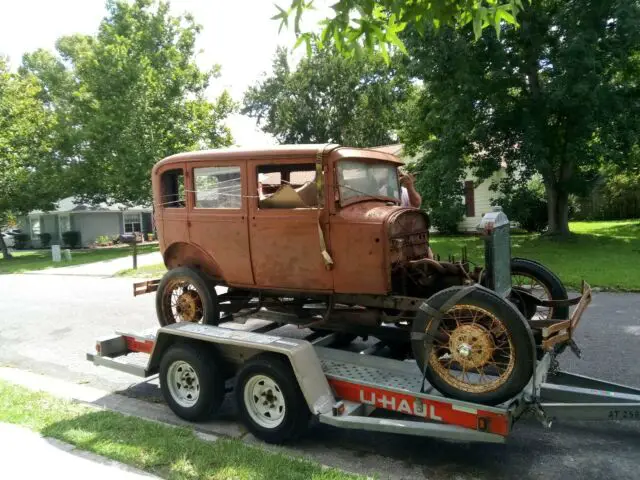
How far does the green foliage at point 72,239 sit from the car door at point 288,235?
118ft

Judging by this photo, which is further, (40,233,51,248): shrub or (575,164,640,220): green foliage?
(40,233,51,248): shrub

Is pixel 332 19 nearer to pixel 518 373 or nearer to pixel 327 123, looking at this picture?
pixel 518 373

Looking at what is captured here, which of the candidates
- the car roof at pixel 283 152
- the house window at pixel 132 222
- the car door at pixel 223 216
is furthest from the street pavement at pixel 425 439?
the house window at pixel 132 222

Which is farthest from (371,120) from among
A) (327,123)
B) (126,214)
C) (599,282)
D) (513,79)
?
(599,282)

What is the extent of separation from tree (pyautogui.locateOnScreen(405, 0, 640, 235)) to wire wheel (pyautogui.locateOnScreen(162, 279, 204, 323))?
11.7 metres

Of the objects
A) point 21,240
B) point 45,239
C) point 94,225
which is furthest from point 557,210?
point 21,240

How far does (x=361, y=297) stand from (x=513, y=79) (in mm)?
15315

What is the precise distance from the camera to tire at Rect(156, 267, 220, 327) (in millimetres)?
5488

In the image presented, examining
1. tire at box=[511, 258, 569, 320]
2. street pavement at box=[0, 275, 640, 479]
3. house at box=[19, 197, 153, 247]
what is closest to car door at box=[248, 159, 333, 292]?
street pavement at box=[0, 275, 640, 479]

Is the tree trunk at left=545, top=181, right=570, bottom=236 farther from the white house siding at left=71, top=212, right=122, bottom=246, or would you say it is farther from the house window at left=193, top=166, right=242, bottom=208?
the white house siding at left=71, top=212, right=122, bottom=246

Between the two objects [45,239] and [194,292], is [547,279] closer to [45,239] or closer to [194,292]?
[194,292]

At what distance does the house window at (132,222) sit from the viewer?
3938 cm

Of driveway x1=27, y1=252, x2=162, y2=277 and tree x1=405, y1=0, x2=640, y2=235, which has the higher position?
tree x1=405, y1=0, x2=640, y2=235

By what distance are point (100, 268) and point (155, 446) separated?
54.6ft
